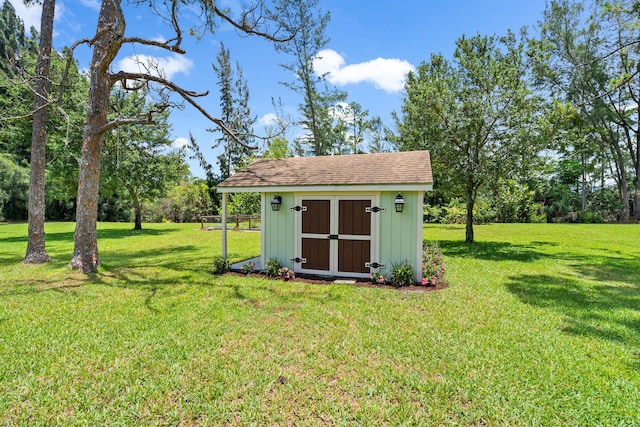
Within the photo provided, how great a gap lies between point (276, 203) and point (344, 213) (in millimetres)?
1528

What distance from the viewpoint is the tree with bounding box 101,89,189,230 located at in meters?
14.6

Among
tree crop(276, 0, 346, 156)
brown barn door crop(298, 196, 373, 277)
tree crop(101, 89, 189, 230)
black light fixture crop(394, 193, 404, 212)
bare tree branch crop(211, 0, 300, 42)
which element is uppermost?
tree crop(276, 0, 346, 156)

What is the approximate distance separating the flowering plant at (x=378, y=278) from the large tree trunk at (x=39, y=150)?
8198 millimetres

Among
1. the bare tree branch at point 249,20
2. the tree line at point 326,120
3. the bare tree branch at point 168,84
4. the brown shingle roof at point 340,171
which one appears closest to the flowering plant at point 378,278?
the brown shingle roof at point 340,171

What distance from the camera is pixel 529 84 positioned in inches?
420

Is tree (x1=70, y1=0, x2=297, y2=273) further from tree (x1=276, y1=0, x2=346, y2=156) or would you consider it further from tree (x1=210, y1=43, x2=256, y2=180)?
tree (x1=210, y1=43, x2=256, y2=180)

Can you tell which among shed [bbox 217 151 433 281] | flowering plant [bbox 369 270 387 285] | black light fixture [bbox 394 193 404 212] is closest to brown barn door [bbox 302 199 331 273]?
shed [bbox 217 151 433 281]

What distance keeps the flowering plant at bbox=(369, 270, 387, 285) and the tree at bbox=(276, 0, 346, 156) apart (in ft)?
36.4

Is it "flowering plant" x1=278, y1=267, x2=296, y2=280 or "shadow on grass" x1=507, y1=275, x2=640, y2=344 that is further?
"flowering plant" x1=278, y1=267, x2=296, y2=280

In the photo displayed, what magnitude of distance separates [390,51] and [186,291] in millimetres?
13991

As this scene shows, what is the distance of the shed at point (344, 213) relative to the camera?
6188 millimetres

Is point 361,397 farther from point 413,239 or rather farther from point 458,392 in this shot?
point 413,239

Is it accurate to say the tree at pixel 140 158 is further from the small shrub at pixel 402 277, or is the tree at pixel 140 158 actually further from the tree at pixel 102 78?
the small shrub at pixel 402 277

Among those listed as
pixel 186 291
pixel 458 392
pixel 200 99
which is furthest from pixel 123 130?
pixel 458 392
